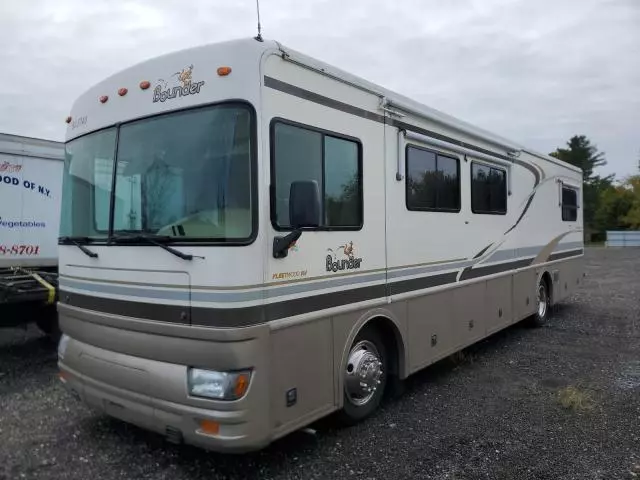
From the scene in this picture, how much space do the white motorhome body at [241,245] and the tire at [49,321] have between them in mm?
2738

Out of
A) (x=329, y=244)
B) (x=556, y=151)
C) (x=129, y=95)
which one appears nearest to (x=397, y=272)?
(x=329, y=244)

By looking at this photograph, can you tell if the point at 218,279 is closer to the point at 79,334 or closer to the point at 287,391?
the point at 287,391

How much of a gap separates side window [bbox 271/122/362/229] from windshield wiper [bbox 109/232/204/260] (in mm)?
624

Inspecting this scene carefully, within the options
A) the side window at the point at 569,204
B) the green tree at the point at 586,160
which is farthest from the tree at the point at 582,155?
the side window at the point at 569,204

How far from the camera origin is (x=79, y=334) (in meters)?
4.14

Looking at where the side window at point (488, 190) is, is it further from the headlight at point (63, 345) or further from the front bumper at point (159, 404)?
the headlight at point (63, 345)

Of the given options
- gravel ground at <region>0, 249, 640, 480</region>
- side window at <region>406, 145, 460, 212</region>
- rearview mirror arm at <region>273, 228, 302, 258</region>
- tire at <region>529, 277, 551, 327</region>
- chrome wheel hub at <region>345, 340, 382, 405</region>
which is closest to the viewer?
rearview mirror arm at <region>273, 228, 302, 258</region>

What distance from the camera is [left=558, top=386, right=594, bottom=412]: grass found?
16.4 ft

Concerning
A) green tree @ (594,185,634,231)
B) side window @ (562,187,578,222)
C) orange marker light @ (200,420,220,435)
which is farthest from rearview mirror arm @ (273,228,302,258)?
green tree @ (594,185,634,231)

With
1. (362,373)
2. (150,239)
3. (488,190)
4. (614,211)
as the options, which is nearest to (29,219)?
(150,239)

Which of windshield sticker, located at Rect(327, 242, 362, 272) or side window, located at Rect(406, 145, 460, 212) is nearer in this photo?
windshield sticker, located at Rect(327, 242, 362, 272)

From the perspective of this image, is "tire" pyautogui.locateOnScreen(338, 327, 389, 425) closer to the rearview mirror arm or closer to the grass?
the rearview mirror arm

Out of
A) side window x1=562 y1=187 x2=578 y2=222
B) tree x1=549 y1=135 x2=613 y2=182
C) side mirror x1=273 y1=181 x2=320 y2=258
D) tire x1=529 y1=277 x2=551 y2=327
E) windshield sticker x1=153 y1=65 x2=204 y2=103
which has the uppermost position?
tree x1=549 y1=135 x2=613 y2=182

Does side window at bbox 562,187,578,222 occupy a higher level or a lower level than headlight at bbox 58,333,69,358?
higher
